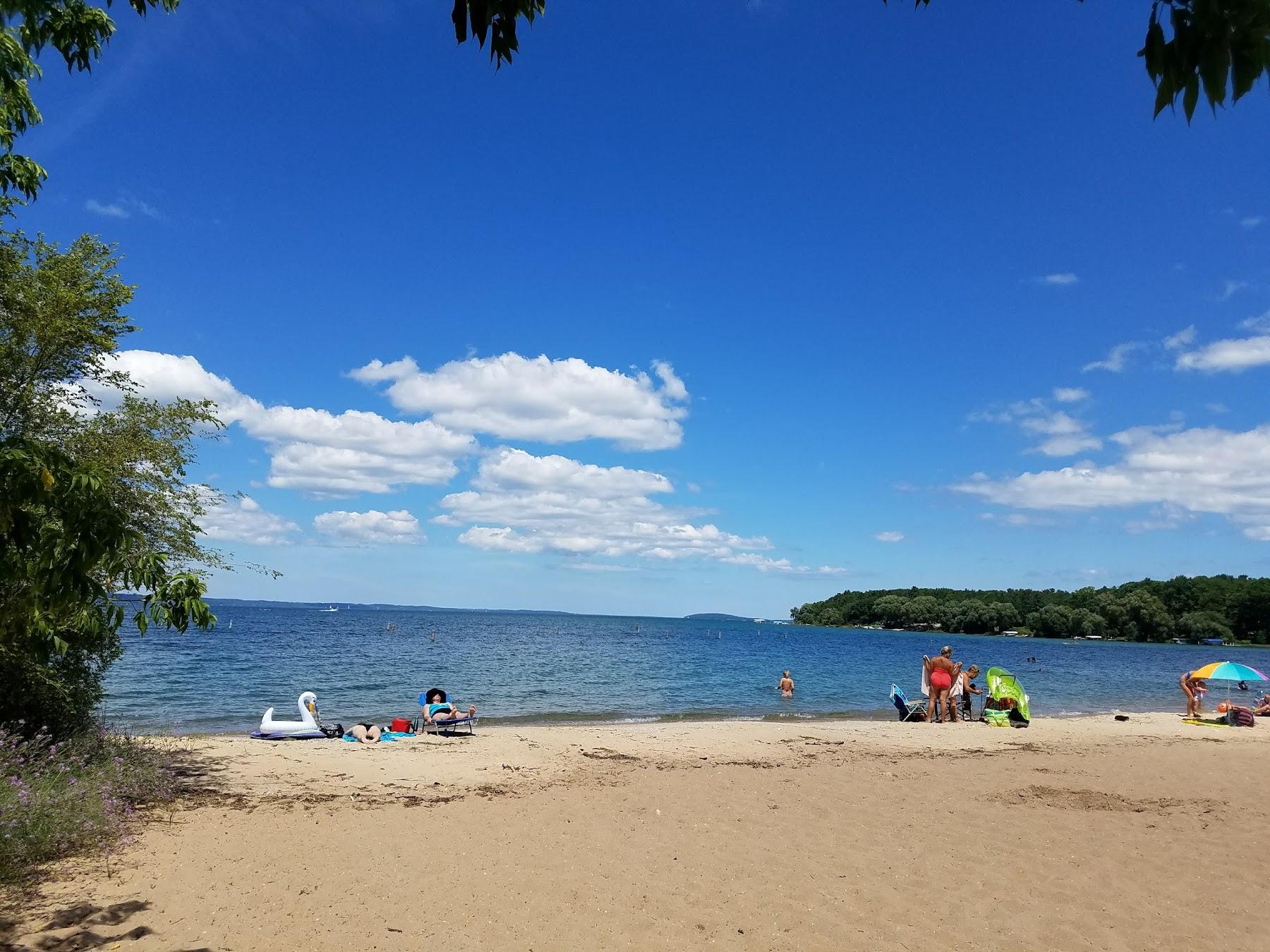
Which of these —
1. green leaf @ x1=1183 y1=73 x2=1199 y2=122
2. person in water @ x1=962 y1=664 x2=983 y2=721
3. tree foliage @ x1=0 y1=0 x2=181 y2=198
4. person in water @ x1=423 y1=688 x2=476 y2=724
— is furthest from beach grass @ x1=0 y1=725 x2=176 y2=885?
person in water @ x1=962 y1=664 x2=983 y2=721

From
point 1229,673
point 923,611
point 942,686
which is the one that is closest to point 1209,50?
point 942,686

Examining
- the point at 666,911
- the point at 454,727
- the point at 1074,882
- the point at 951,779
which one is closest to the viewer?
the point at 666,911

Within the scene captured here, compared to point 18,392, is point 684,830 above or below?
below

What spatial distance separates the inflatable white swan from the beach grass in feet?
19.5

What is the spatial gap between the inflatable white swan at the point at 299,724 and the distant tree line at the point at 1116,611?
134260 mm

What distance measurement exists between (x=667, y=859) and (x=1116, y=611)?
144 metres

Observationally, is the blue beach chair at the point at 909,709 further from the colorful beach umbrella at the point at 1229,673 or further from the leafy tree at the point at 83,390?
the leafy tree at the point at 83,390

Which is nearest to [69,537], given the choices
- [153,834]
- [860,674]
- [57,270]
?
[153,834]

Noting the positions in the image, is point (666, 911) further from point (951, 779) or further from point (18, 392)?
point (18, 392)

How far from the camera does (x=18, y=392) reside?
312 inches

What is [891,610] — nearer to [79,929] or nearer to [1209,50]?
[79,929]

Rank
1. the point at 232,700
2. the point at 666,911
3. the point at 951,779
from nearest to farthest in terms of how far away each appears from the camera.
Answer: the point at 666,911 → the point at 951,779 → the point at 232,700

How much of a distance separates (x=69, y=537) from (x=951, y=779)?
11795mm

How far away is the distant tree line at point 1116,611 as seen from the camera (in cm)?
11562
